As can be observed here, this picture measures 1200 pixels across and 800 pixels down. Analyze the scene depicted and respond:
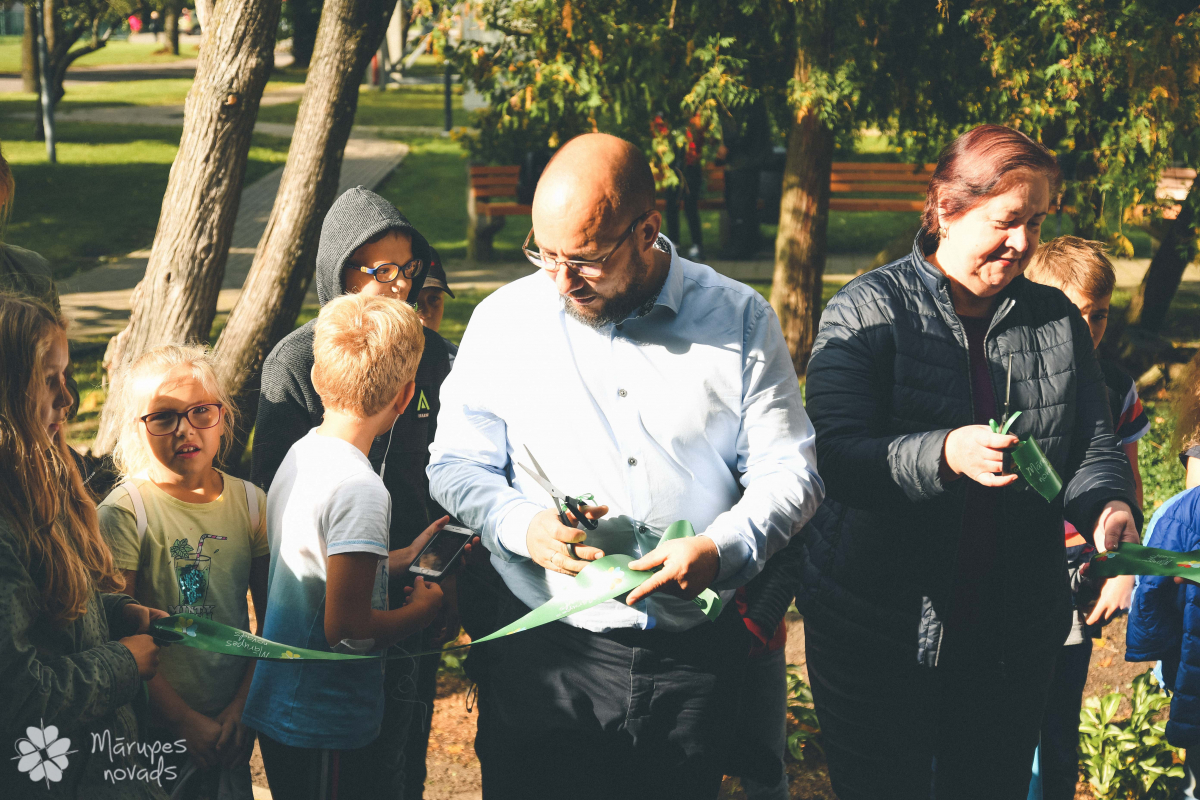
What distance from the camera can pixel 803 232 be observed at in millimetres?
7727

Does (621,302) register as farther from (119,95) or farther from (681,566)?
(119,95)

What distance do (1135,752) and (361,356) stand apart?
2974 millimetres

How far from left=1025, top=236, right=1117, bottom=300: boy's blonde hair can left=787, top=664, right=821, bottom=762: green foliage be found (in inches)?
67.8

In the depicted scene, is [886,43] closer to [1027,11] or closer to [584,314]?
[1027,11]

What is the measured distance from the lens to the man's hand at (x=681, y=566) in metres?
2.22

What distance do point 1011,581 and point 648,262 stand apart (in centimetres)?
120

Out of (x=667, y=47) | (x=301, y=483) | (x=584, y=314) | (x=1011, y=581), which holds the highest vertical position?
(x=667, y=47)

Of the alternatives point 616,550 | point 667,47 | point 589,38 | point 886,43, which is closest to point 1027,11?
point 886,43

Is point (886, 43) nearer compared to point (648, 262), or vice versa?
point (648, 262)

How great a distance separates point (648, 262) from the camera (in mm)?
2467

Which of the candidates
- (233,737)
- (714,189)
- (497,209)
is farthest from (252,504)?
(714,189)

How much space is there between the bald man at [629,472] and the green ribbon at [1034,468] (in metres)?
0.44

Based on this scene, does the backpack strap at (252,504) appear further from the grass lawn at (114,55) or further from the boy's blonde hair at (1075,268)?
the grass lawn at (114,55)

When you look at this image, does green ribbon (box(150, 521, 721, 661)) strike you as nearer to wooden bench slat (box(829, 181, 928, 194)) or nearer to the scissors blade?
the scissors blade
